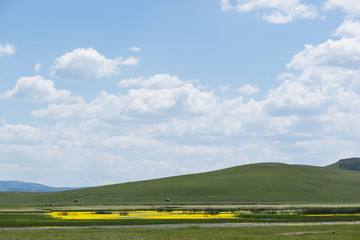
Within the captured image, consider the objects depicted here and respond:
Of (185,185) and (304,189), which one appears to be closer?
(304,189)

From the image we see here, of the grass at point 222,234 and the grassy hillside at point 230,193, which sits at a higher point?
the grassy hillside at point 230,193

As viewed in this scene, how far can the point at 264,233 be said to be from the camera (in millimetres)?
49031

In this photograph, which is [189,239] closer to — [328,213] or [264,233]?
[264,233]

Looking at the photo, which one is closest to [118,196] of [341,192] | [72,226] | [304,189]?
[304,189]

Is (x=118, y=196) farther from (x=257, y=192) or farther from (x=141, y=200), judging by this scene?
(x=257, y=192)

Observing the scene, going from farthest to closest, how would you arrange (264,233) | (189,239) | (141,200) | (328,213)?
(141,200)
(328,213)
(264,233)
(189,239)

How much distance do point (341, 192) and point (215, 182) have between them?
164ft

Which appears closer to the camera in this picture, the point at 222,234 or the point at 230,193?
the point at 222,234

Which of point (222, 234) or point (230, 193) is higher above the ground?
point (230, 193)

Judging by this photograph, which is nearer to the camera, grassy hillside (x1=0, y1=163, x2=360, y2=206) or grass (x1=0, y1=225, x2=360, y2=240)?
grass (x1=0, y1=225, x2=360, y2=240)

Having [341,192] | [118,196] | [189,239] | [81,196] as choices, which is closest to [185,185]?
[118,196]

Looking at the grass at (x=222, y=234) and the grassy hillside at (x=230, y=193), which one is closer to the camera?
the grass at (x=222, y=234)

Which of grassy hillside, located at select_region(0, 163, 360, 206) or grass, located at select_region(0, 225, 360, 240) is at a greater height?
grassy hillside, located at select_region(0, 163, 360, 206)

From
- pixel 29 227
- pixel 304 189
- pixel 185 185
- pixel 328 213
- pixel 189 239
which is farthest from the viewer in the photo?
pixel 185 185
